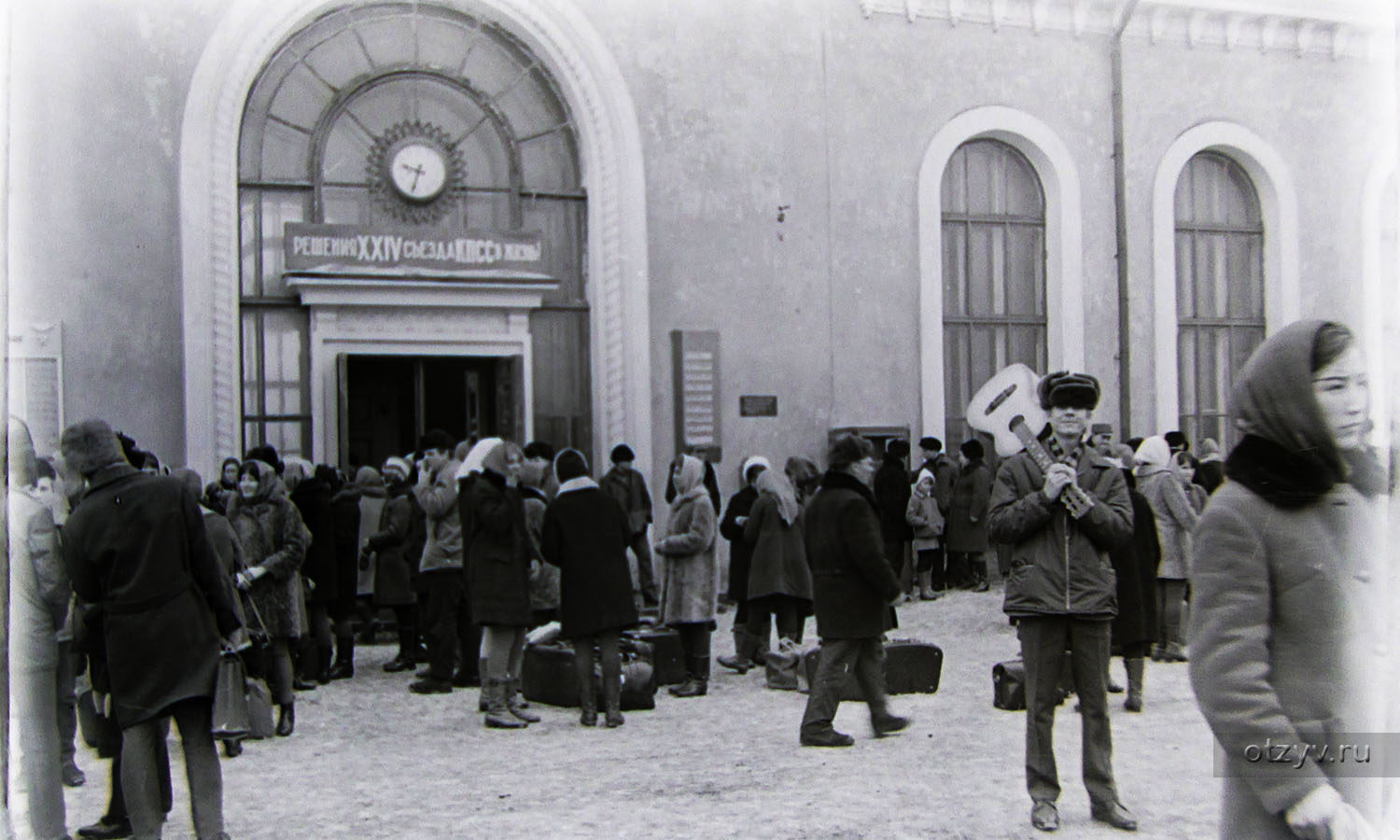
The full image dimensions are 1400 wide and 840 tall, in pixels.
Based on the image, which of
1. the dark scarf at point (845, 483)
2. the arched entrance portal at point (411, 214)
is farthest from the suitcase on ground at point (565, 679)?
the arched entrance portal at point (411, 214)

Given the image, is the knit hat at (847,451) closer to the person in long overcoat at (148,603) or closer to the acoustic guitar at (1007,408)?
the acoustic guitar at (1007,408)

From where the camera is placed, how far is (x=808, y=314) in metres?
16.2

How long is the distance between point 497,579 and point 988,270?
10448mm

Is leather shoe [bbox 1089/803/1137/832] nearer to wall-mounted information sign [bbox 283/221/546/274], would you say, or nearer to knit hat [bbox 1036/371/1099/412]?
knit hat [bbox 1036/371/1099/412]

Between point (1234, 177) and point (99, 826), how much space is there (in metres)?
16.9

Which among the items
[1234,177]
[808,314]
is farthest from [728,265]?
[1234,177]

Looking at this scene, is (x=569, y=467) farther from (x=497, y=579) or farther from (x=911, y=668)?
(x=911, y=668)

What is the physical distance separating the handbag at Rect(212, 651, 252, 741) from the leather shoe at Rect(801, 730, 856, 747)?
317 centimetres

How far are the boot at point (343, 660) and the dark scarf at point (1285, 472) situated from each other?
9.09 meters

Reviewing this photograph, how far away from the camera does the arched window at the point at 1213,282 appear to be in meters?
18.6

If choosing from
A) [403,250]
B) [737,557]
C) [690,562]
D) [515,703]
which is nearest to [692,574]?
[690,562]

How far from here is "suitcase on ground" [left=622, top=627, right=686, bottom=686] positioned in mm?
10164

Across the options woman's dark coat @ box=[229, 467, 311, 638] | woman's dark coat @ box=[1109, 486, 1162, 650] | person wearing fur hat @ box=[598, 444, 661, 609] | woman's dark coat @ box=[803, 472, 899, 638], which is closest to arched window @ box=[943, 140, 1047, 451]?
person wearing fur hat @ box=[598, 444, 661, 609]

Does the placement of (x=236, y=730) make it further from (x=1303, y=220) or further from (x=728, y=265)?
(x=1303, y=220)
